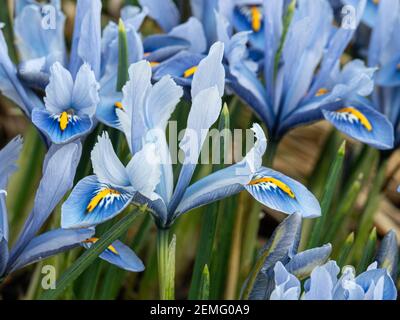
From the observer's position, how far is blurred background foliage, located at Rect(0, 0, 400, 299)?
1779 millimetres

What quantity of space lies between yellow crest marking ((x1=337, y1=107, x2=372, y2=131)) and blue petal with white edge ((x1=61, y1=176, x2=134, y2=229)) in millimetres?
646

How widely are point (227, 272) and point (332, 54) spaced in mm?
534

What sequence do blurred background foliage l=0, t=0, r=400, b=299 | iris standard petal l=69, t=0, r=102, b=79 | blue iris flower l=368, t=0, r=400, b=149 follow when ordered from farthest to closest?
blue iris flower l=368, t=0, r=400, b=149, blurred background foliage l=0, t=0, r=400, b=299, iris standard petal l=69, t=0, r=102, b=79

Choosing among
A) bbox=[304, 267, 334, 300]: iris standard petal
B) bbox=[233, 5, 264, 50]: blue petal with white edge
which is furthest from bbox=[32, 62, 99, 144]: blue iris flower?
bbox=[233, 5, 264, 50]: blue petal with white edge

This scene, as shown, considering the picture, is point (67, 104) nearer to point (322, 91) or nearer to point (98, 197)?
Answer: point (98, 197)

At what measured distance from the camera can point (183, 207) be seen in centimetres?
150

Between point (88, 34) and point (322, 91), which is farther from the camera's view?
point (322, 91)

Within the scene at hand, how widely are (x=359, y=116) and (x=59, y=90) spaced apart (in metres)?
0.66

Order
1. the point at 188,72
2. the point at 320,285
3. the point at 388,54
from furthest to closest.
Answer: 1. the point at 388,54
2. the point at 188,72
3. the point at 320,285

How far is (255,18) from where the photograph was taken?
213cm

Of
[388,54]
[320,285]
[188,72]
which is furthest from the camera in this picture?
[388,54]

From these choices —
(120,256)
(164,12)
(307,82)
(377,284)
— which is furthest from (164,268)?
(164,12)

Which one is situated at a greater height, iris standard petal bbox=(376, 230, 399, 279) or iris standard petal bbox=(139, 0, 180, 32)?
iris standard petal bbox=(139, 0, 180, 32)

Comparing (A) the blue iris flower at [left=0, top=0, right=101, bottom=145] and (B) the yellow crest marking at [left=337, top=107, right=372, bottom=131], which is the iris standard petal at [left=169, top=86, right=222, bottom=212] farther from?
(B) the yellow crest marking at [left=337, top=107, right=372, bottom=131]
